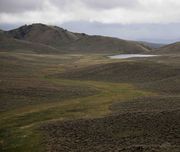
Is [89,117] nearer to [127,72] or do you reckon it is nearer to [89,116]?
[89,116]

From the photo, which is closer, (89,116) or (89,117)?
(89,117)

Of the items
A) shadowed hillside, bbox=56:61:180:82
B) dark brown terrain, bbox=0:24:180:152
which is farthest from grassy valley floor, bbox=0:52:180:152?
shadowed hillside, bbox=56:61:180:82

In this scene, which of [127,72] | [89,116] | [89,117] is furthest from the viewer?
[127,72]

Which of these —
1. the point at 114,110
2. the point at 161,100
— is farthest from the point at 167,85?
the point at 114,110

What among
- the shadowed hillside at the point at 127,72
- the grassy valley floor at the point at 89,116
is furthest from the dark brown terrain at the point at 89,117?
the shadowed hillside at the point at 127,72

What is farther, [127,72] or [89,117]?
[127,72]

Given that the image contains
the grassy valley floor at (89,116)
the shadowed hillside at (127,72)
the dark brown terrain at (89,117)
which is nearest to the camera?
the dark brown terrain at (89,117)

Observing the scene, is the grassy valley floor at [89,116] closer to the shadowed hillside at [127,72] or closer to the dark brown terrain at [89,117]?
the dark brown terrain at [89,117]

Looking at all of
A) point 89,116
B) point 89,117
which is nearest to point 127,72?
point 89,116

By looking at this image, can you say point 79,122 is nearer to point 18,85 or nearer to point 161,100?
point 161,100

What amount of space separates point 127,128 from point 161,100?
18.9m

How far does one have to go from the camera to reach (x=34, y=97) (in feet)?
256

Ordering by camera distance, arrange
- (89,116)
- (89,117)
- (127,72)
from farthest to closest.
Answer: (127,72) < (89,116) < (89,117)

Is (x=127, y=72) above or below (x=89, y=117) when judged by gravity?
above
